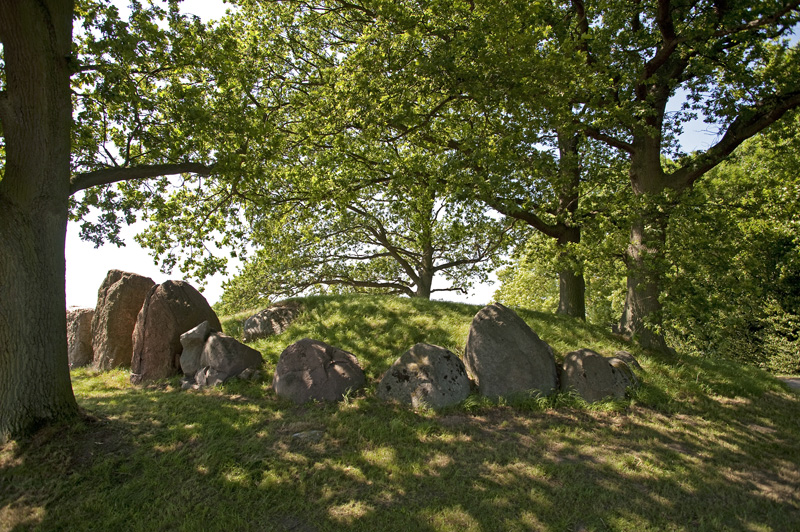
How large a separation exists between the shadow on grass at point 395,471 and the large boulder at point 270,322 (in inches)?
185

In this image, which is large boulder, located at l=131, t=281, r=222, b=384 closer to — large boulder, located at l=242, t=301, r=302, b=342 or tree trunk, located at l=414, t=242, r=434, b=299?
large boulder, located at l=242, t=301, r=302, b=342

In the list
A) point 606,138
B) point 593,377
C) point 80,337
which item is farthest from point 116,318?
point 606,138

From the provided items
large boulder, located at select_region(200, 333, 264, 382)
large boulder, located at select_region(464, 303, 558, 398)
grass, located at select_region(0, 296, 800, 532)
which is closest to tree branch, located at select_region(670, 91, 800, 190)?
grass, located at select_region(0, 296, 800, 532)

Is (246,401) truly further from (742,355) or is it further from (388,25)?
(742,355)

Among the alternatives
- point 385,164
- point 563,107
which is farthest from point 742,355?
point 385,164

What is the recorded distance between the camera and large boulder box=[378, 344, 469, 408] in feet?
32.4

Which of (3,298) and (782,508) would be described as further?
(3,298)

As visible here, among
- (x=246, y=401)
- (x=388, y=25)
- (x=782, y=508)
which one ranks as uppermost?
(x=388, y=25)

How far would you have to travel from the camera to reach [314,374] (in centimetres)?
1034

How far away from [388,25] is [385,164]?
182 inches

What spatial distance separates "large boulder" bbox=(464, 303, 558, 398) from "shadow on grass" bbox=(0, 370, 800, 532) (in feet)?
2.20

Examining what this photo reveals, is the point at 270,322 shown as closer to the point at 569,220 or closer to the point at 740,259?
the point at 569,220

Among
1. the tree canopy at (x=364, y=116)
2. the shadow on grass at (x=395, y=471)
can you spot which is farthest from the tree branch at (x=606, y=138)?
the shadow on grass at (x=395, y=471)

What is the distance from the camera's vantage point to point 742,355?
903 inches
